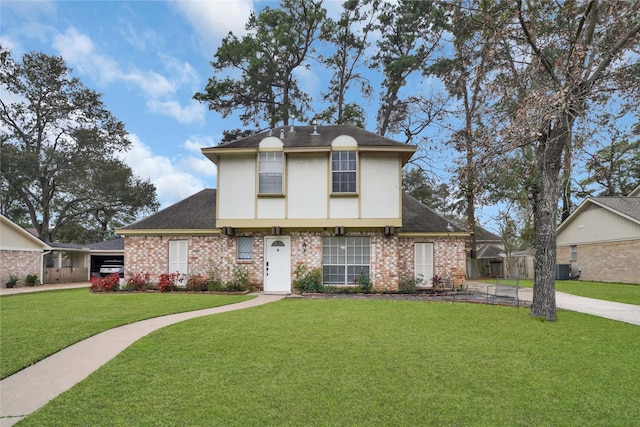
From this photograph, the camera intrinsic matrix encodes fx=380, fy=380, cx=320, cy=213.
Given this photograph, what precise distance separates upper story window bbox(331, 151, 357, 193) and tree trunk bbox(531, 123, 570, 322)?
706cm

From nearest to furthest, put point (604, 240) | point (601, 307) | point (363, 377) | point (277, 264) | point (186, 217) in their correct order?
point (363, 377)
point (601, 307)
point (277, 264)
point (186, 217)
point (604, 240)

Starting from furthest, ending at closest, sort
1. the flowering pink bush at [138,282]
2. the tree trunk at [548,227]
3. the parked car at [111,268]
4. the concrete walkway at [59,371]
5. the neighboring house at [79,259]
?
the parked car at [111,268], the neighboring house at [79,259], the flowering pink bush at [138,282], the tree trunk at [548,227], the concrete walkway at [59,371]

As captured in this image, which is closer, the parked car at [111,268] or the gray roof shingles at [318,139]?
the gray roof shingles at [318,139]

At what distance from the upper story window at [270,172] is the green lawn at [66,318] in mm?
4516

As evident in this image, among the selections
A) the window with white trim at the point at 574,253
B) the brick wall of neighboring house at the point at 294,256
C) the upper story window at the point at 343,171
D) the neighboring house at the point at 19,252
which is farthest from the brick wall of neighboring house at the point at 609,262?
the neighboring house at the point at 19,252

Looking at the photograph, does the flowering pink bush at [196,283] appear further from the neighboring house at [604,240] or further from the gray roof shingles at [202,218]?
the neighboring house at [604,240]

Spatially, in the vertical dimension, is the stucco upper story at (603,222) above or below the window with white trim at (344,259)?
above

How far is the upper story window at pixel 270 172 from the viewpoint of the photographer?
51.2 feet

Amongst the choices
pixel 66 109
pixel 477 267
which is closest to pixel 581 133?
pixel 477 267

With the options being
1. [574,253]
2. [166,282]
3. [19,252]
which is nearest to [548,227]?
[166,282]

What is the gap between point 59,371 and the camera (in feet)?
18.4

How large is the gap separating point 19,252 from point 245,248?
53.1 ft

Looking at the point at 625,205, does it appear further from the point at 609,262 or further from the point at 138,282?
the point at 138,282

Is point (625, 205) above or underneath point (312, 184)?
underneath
